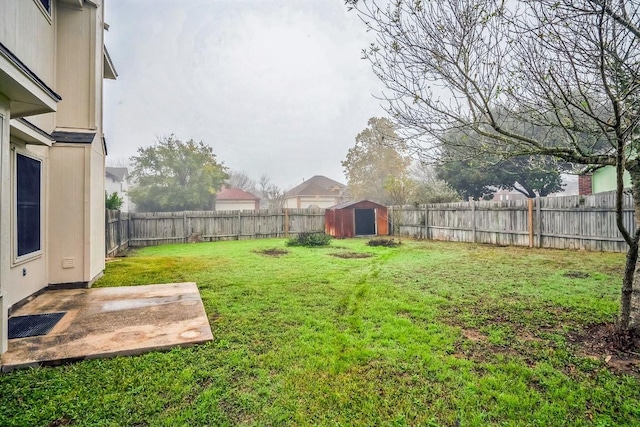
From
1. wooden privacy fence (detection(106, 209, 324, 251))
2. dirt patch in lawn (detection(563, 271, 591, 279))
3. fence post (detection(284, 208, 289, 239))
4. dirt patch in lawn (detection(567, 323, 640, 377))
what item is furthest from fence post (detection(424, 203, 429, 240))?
dirt patch in lawn (detection(567, 323, 640, 377))

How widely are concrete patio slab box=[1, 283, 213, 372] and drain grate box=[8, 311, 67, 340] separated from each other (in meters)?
0.08

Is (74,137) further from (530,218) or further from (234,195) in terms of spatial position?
(234,195)

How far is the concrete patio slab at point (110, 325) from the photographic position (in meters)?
2.63

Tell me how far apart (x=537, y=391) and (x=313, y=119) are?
93.3ft

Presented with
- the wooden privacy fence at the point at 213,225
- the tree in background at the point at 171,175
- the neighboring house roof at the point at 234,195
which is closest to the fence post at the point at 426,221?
the wooden privacy fence at the point at 213,225

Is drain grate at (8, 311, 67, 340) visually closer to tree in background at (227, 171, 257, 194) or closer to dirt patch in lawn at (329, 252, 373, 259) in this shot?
dirt patch in lawn at (329, 252, 373, 259)

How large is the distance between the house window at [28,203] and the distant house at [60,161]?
0.04ft

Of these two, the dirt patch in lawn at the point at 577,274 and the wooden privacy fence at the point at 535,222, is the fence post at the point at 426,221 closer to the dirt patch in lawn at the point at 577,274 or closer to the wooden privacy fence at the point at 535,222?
the wooden privacy fence at the point at 535,222

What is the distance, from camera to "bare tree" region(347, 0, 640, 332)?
8.60 ft

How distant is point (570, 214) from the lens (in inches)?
350

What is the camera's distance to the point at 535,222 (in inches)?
385

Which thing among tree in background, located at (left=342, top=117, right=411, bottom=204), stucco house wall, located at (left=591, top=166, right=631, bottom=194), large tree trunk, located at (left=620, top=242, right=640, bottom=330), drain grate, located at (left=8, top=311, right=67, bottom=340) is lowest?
drain grate, located at (left=8, top=311, right=67, bottom=340)

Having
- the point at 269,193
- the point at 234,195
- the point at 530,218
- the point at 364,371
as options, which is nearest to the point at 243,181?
the point at 269,193

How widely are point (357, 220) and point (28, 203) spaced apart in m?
12.6
